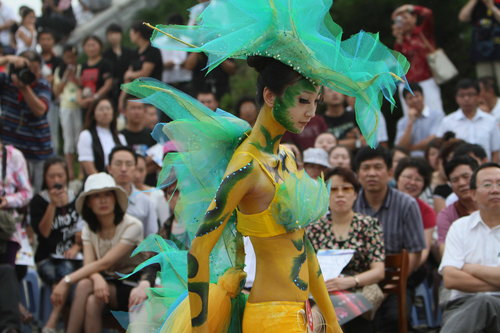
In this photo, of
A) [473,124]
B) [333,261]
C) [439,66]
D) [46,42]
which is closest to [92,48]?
[46,42]

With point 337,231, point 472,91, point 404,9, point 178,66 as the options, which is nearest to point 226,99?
point 178,66

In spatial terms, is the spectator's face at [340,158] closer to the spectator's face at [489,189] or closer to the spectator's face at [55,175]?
the spectator's face at [489,189]

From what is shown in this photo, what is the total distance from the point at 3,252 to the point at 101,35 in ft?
27.2

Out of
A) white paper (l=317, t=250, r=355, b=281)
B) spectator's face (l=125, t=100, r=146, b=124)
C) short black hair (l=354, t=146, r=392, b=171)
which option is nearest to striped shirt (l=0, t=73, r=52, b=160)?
spectator's face (l=125, t=100, r=146, b=124)

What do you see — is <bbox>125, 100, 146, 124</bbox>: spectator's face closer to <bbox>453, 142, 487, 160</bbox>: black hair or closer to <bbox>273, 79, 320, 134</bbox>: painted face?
<bbox>453, 142, 487, 160</bbox>: black hair

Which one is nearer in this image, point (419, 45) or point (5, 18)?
point (419, 45)

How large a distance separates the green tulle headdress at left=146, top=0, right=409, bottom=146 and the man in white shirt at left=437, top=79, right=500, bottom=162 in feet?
17.5

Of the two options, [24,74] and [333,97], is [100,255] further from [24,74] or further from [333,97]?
[333,97]

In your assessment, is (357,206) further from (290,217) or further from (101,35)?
(101,35)

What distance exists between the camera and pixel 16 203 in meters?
7.11

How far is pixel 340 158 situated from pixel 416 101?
2.08 meters

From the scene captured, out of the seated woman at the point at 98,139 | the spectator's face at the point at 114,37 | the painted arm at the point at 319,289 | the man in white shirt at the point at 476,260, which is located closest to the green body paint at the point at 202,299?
the painted arm at the point at 319,289

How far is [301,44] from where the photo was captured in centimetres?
331

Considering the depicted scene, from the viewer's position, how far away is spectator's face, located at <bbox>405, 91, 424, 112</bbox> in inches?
358
